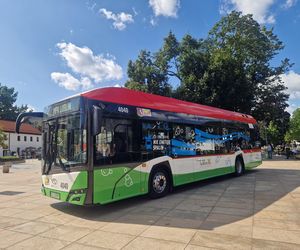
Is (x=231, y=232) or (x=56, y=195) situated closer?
(x=231, y=232)

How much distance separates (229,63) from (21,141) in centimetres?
4863

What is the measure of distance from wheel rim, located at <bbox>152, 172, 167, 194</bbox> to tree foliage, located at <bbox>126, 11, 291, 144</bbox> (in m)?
20.1

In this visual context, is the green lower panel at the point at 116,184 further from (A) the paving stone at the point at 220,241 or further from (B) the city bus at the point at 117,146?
(A) the paving stone at the point at 220,241

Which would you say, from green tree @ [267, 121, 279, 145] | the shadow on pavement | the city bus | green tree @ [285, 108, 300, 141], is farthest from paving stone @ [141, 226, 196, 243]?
green tree @ [285, 108, 300, 141]

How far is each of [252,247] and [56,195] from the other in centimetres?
494

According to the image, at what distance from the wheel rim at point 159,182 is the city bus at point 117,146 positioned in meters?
0.03

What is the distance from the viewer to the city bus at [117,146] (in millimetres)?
7184

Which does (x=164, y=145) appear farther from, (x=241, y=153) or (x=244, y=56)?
(x=244, y=56)

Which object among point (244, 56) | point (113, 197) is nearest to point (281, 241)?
point (113, 197)

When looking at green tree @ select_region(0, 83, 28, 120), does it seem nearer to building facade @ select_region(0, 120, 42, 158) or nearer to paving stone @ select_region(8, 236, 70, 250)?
building facade @ select_region(0, 120, 42, 158)

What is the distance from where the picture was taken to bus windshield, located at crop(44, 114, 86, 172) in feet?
23.7

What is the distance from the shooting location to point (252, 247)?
512 cm

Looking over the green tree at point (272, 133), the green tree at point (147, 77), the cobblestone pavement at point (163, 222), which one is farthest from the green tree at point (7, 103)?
the cobblestone pavement at point (163, 222)

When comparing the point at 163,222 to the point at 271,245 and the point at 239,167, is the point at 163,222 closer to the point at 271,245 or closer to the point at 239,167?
the point at 271,245
